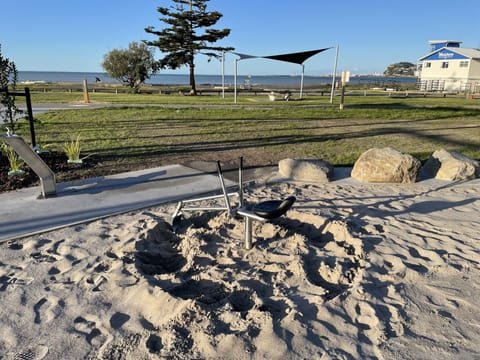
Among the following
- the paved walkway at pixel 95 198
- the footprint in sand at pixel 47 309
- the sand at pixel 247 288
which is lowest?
the footprint in sand at pixel 47 309

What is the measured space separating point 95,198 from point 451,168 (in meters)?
5.80

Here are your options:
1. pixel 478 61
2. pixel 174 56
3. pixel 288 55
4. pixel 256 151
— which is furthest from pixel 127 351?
pixel 478 61

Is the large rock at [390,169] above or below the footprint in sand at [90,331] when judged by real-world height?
above

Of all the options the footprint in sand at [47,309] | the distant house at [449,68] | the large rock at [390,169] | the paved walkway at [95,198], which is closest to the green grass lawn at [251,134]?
the paved walkway at [95,198]

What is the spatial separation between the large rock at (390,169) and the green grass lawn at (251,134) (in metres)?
1.21

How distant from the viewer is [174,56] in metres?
32.9

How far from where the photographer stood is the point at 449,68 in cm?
4578

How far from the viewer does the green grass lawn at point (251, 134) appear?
818cm

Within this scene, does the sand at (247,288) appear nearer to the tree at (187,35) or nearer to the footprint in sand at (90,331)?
the footprint in sand at (90,331)

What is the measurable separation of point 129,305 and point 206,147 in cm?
612

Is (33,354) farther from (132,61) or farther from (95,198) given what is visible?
(132,61)

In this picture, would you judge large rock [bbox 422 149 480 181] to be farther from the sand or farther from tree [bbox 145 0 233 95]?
tree [bbox 145 0 233 95]

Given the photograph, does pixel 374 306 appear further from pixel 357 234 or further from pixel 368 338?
pixel 357 234

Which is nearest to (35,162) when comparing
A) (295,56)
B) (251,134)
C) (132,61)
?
(251,134)
